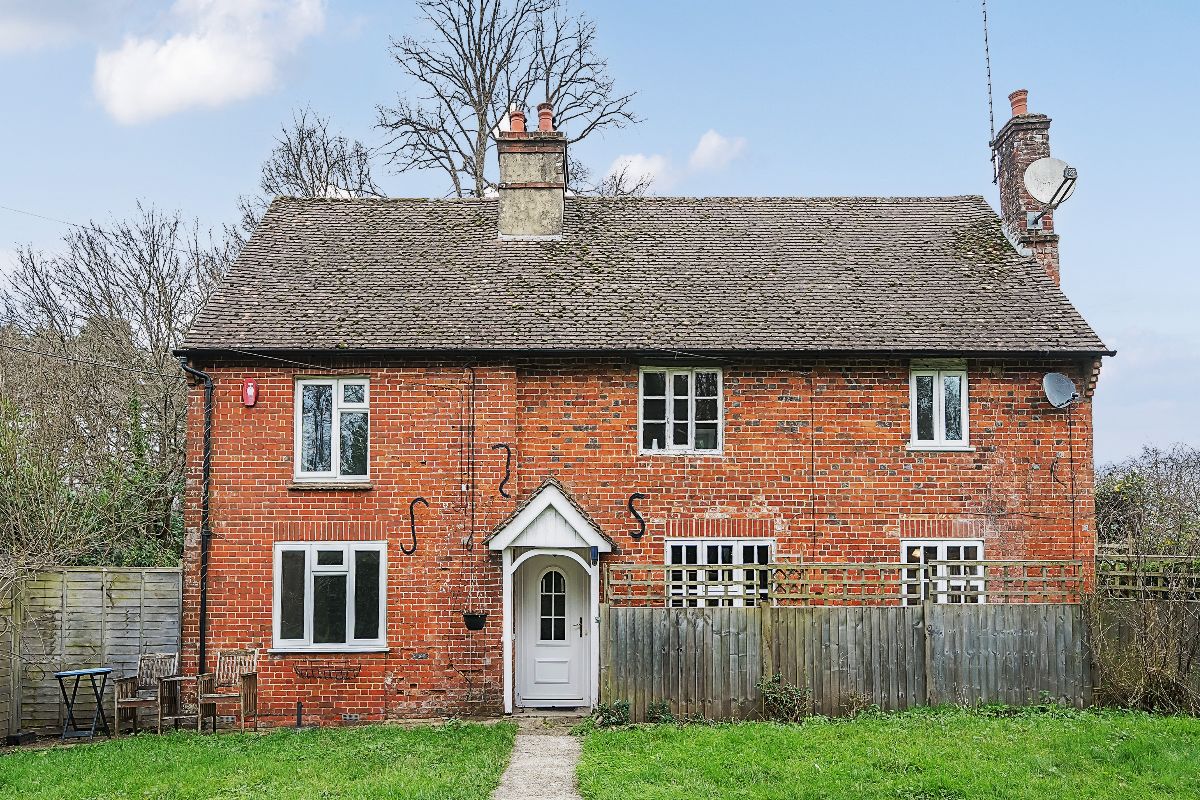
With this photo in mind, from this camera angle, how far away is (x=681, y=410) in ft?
50.8

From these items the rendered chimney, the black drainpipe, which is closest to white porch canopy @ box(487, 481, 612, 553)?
the black drainpipe

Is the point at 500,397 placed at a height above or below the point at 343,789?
above

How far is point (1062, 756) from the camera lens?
1070 cm

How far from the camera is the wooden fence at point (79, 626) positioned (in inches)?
555

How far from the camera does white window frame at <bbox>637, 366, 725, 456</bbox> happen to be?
15336mm

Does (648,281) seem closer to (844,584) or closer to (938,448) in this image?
(938,448)

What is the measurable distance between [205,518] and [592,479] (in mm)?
5568

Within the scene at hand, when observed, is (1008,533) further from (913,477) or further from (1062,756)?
(1062,756)

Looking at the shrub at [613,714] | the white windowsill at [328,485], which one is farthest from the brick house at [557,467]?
the shrub at [613,714]

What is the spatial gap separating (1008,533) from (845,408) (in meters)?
2.98

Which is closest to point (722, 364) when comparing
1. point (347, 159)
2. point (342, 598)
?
point (342, 598)

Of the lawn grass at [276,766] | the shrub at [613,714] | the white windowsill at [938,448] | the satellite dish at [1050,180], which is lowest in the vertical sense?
the lawn grass at [276,766]

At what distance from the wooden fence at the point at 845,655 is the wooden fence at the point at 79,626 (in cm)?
646

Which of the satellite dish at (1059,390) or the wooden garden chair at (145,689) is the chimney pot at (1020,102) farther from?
the wooden garden chair at (145,689)
